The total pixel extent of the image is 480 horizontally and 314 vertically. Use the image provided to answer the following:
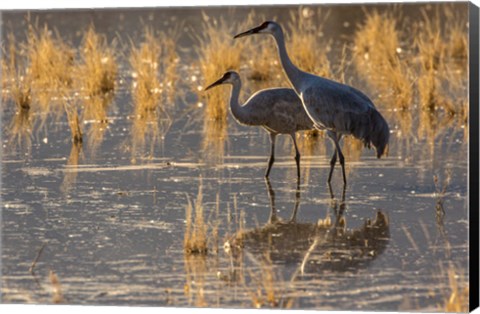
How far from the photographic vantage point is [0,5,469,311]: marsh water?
326 inches

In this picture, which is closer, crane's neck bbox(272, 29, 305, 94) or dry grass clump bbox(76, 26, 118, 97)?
crane's neck bbox(272, 29, 305, 94)

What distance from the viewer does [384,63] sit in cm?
1758

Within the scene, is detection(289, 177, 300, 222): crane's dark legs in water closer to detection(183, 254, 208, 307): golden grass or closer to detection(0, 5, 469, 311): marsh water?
detection(0, 5, 469, 311): marsh water

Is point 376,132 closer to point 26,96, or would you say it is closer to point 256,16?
point 26,96

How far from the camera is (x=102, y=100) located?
1781 centimetres

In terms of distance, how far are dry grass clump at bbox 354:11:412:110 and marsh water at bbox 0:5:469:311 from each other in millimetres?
669

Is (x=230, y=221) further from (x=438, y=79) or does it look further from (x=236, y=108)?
(x=438, y=79)

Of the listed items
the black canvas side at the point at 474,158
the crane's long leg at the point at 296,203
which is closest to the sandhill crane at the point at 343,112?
the crane's long leg at the point at 296,203

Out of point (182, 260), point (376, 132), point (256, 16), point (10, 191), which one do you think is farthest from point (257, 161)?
point (256, 16)

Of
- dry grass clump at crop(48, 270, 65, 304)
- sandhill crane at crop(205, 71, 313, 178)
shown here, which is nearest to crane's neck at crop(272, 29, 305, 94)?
sandhill crane at crop(205, 71, 313, 178)

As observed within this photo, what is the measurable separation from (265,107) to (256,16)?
13790 mm

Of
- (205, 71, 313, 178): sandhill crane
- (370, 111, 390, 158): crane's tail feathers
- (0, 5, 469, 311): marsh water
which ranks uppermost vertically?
(205, 71, 313, 178): sandhill crane

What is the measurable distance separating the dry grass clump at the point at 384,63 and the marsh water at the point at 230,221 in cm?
67

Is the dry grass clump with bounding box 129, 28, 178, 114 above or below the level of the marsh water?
above
